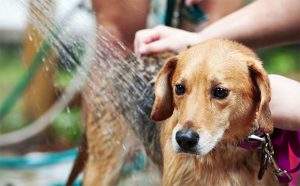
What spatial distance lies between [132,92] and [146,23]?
0.21 m

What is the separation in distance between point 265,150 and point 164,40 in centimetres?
33

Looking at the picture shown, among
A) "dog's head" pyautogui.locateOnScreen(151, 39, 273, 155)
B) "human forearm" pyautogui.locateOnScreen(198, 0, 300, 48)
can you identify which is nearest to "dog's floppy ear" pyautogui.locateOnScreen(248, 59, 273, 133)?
"dog's head" pyautogui.locateOnScreen(151, 39, 273, 155)

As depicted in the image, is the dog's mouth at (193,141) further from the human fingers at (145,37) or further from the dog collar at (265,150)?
the human fingers at (145,37)

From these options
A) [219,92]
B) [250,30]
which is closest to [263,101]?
[219,92]

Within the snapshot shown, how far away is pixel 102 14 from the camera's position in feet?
4.65

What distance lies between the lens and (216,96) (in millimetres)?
1069

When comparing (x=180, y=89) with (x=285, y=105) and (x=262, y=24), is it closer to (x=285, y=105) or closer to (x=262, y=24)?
(x=285, y=105)

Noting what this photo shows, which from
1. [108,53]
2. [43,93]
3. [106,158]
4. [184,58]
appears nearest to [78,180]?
[106,158]

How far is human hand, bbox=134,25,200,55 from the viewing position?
4.34 ft

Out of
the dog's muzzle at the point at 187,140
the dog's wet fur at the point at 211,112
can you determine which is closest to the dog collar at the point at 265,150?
the dog's wet fur at the point at 211,112

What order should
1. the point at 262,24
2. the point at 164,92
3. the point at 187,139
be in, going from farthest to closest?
the point at 262,24 → the point at 164,92 → the point at 187,139

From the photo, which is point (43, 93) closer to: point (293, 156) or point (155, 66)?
point (155, 66)

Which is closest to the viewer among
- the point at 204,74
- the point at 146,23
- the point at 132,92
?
the point at 204,74

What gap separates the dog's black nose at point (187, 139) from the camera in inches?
40.9
